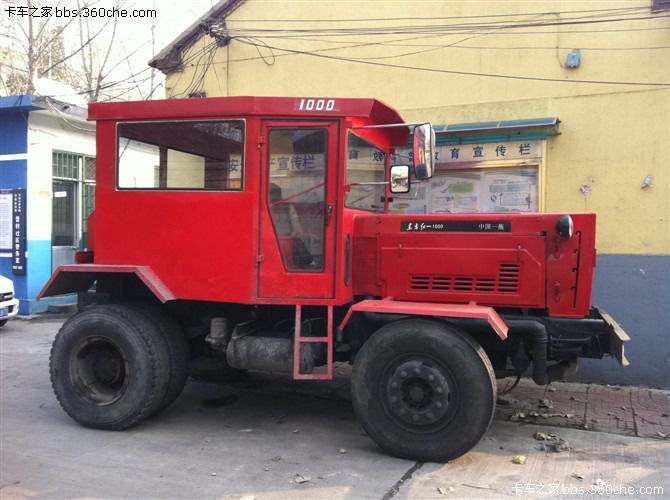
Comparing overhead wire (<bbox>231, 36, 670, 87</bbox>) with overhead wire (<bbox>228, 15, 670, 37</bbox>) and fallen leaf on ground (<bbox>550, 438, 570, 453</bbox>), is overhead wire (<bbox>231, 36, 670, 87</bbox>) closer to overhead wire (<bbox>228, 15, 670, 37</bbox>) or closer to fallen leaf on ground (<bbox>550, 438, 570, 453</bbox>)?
overhead wire (<bbox>228, 15, 670, 37</bbox>)

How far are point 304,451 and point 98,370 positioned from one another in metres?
2.09

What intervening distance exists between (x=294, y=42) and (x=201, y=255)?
490cm

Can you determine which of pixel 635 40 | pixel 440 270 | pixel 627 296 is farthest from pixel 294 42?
pixel 627 296

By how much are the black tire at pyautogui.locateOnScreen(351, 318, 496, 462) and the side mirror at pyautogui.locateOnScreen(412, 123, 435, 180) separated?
1178 millimetres

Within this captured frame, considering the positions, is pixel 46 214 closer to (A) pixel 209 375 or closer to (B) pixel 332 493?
(A) pixel 209 375

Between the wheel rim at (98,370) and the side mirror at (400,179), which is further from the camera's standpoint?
the side mirror at (400,179)

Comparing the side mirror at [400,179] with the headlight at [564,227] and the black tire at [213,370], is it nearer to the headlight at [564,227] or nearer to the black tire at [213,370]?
the headlight at [564,227]

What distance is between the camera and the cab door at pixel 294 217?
4.90 m

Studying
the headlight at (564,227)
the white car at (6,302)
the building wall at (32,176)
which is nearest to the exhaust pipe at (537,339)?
the headlight at (564,227)

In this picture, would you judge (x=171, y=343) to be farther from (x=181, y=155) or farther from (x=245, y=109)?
(x=245, y=109)

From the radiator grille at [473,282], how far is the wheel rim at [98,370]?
2.75 m

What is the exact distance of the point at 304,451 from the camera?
188 inches

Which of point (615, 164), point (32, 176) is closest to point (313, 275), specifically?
point (615, 164)

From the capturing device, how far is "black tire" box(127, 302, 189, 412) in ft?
17.2
